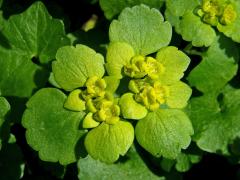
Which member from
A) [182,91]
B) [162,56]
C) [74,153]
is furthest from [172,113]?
[74,153]

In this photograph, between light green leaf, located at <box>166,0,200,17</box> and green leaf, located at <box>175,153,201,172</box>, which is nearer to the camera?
light green leaf, located at <box>166,0,200,17</box>

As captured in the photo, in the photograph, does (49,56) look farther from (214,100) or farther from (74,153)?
(214,100)

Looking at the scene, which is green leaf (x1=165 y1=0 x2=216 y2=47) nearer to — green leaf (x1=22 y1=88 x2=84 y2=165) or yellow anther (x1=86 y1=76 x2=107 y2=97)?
yellow anther (x1=86 y1=76 x2=107 y2=97)

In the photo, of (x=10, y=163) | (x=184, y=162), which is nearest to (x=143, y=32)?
(x=184, y=162)

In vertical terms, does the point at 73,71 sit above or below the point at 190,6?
below

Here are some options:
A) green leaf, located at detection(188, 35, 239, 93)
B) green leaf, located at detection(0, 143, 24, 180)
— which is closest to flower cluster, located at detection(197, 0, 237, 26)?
green leaf, located at detection(188, 35, 239, 93)

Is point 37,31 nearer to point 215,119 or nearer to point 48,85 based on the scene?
point 48,85

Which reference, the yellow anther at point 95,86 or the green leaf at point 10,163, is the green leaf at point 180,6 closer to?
the yellow anther at point 95,86
